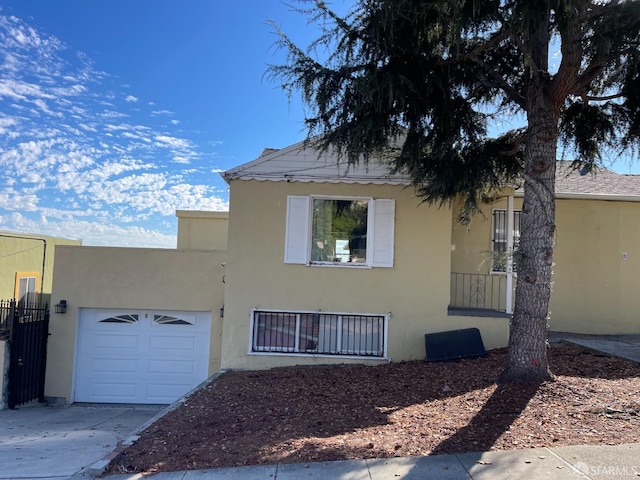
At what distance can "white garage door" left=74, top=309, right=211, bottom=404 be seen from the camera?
978 cm

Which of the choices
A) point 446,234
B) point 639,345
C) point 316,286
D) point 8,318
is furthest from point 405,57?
point 8,318

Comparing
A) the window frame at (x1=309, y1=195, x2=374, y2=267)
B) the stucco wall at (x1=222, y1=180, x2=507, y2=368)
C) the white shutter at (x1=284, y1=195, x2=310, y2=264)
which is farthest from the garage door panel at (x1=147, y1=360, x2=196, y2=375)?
the window frame at (x1=309, y1=195, x2=374, y2=267)

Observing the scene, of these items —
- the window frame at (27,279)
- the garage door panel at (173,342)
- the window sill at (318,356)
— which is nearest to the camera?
the window sill at (318,356)

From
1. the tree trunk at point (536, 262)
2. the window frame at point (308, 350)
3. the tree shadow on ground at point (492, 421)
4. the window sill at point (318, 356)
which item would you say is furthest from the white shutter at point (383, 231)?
the tree shadow on ground at point (492, 421)

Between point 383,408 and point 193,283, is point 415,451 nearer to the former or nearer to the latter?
point 383,408

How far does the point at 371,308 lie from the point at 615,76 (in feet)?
17.0

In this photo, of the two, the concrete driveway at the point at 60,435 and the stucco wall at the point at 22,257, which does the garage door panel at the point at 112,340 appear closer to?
the concrete driveway at the point at 60,435

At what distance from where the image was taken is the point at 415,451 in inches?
154

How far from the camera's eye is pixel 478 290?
892 cm

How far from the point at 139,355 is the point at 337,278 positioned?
17.3ft

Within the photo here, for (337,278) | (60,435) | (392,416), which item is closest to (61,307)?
(60,435)

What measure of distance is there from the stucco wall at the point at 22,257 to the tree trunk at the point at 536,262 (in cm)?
1585

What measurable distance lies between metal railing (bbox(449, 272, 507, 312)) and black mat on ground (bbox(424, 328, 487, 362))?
1325mm

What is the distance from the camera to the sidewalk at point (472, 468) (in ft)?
11.3
